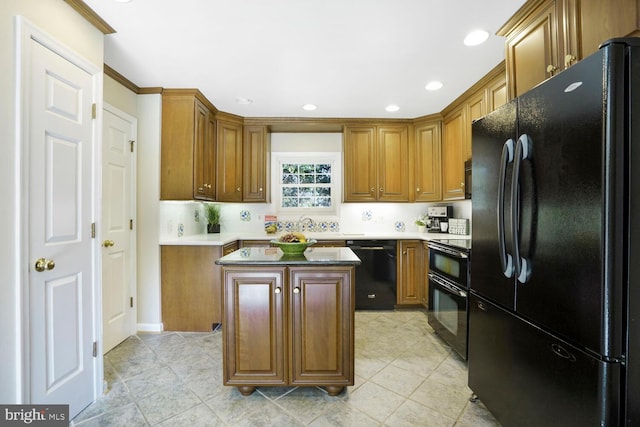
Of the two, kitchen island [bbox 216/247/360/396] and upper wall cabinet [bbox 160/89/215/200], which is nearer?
kitchen island [bbox 216/247/360/396]

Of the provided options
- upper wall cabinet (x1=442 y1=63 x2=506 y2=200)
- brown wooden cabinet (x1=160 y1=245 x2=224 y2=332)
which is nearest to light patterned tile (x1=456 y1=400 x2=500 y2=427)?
upper wall cabinet (x1=442 y1=63 x2=506 y2=200)

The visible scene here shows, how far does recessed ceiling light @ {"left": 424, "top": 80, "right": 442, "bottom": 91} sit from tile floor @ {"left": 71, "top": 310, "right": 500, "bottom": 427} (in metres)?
2.55

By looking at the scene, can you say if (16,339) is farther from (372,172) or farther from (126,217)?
(372,172)

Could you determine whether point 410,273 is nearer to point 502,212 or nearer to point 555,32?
point 502,212

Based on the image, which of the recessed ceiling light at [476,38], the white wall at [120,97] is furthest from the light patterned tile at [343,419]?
the white wall at [120,97]

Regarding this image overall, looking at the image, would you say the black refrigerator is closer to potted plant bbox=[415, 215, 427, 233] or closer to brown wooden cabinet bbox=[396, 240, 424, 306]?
brown wooden cabinet bbox=[396, 240, 424, 306]

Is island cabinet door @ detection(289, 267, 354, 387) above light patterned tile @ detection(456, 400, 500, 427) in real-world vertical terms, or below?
above

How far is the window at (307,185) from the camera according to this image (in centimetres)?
423

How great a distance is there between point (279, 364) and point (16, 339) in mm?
1354

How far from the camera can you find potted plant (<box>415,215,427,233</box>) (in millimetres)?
4035

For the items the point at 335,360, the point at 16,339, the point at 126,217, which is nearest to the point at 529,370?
the point at 335,360

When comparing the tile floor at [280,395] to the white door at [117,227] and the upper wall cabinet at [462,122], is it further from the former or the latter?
the upper wall cabinet at [462,122]

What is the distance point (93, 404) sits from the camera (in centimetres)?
184

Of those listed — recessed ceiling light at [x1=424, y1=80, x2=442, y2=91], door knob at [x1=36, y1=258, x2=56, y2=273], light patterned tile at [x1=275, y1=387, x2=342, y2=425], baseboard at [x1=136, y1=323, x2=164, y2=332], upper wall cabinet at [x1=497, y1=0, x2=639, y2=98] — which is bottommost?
light patterned tile at [x1=275, y1=387, x2=342, y2=425]
